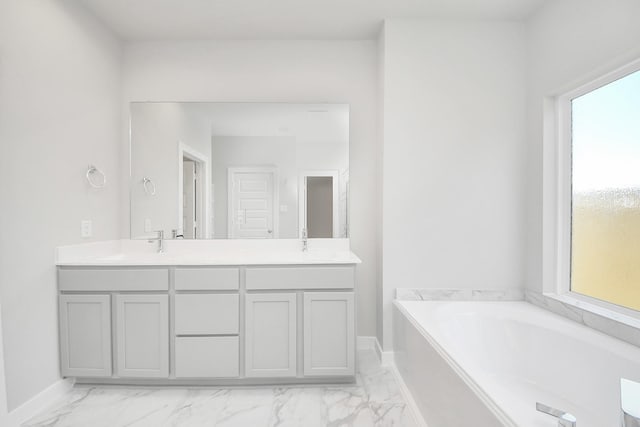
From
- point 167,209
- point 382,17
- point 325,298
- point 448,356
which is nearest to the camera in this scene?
point 448,356

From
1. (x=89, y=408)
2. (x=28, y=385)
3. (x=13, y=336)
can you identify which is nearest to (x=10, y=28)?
(x=13, y=336)

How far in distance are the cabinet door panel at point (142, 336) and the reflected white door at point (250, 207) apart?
810 millimetres

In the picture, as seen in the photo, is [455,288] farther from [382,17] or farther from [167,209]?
[167,209]

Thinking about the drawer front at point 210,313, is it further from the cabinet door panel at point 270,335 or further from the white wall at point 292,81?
the white wall at point 292,81

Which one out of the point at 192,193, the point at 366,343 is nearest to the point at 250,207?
the point at 192,193

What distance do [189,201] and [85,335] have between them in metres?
1.14

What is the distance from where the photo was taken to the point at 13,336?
176 centimetres

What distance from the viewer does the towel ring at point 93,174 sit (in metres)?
2.28

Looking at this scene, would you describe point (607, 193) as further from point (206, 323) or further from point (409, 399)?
point (206, 323)

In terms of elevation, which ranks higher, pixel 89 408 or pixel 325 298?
pixel 325 298

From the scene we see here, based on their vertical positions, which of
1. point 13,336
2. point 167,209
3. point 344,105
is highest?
point 344,105

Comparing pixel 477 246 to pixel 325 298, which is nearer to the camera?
pixel 325 298

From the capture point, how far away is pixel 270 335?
2131 mm

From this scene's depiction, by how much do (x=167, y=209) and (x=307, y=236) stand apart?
1160 millimetres
